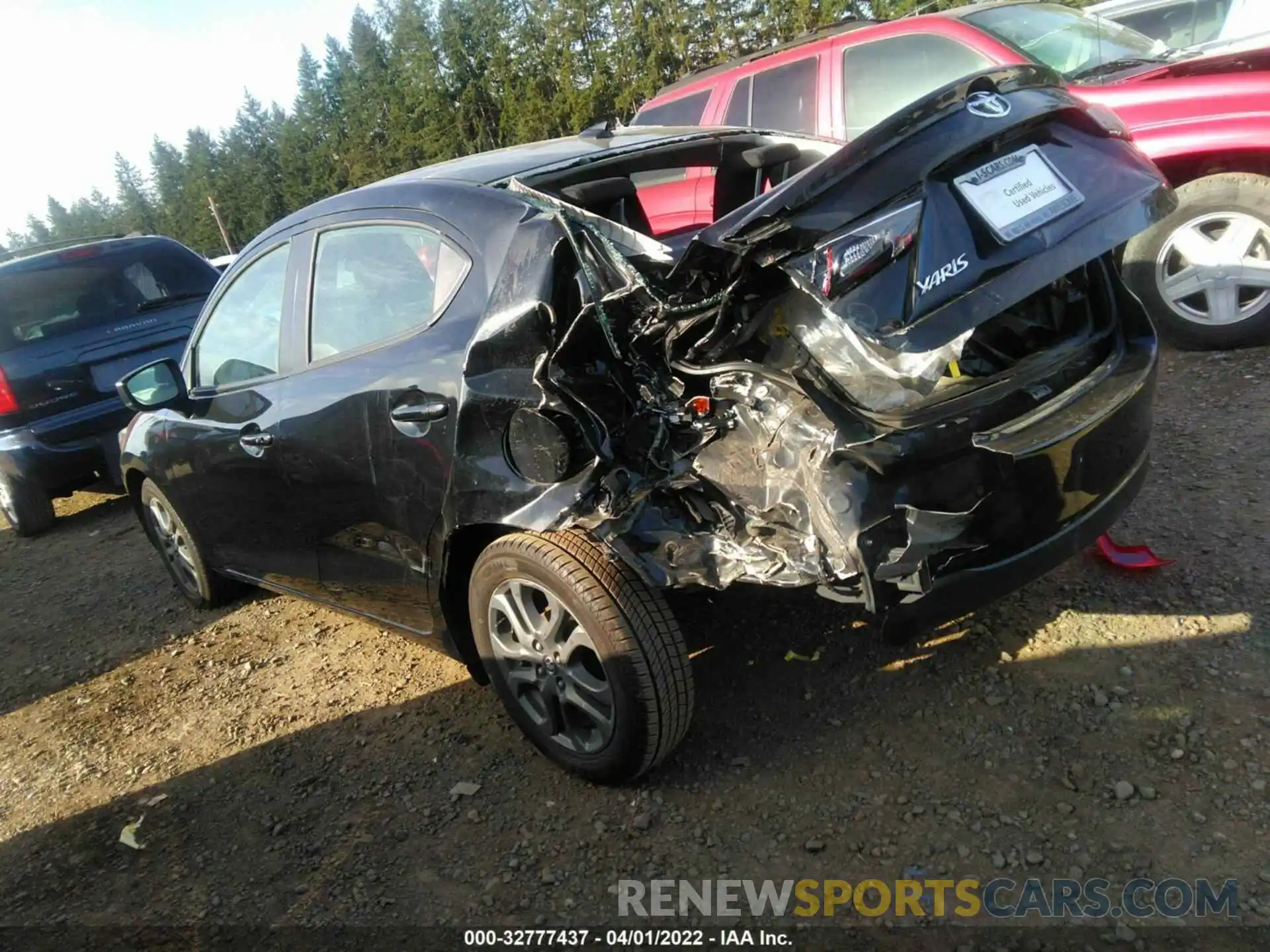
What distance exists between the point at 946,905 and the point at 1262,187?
3.77m

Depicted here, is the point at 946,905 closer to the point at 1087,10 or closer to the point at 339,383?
the point at 339,383

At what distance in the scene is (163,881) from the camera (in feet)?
9.05

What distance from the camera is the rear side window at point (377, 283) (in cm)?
268

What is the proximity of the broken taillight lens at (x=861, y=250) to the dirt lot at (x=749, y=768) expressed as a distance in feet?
4.35

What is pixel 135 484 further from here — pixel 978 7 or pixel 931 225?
pixel 978 7

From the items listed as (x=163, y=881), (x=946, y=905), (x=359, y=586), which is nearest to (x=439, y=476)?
(x=359, y=586)

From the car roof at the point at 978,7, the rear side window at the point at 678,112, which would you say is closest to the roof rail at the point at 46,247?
the rear side window at the point at 678,112

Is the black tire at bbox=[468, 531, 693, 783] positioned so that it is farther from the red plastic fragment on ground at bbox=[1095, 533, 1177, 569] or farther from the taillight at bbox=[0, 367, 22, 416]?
the taillight at bbox=[0, 367, 22, 416]

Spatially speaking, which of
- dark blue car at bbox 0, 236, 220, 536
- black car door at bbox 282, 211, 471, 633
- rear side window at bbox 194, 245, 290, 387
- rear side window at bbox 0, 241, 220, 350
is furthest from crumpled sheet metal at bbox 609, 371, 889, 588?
rear side window at bbox 0, 241, 220, 350

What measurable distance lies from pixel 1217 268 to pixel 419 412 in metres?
3.91

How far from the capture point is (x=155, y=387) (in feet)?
12.4

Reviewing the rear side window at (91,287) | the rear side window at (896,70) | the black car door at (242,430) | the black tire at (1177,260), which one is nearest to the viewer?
the black car door at (242,430)

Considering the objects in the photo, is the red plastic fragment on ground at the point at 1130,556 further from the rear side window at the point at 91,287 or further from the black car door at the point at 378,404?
the rear side window at the point at 91,287

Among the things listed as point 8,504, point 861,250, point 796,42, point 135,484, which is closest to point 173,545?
point 135,484
